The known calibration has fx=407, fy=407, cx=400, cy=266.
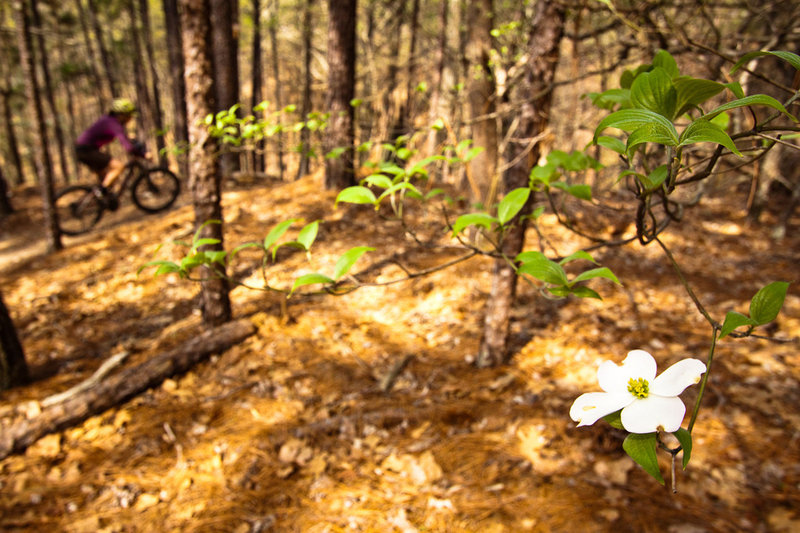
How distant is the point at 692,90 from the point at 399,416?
2.31 meters

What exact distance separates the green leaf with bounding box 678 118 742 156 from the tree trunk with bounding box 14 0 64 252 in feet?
Answer: 23.4

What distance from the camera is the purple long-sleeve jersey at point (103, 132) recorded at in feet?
19.2

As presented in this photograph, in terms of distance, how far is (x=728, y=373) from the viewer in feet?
8.71

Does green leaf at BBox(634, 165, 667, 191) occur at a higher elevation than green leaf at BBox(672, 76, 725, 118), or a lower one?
lower

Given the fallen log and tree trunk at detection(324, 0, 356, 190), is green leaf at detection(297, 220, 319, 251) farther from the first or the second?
tree trunk at detection(324, 0, 356, 190)

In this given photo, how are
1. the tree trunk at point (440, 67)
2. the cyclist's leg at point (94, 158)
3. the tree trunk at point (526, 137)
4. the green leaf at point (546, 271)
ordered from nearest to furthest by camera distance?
1. the green leaf at point (546, 271)
2. the tree trunk at point (526, 137)
3. the cyclist's leg at point (94, 158)
4. the tree trunk at point (440, 67)

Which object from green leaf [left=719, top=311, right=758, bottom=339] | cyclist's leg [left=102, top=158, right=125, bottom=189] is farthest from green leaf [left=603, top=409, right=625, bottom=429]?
cyclist's leg [left=102, top=158, right=125, bottom=189]

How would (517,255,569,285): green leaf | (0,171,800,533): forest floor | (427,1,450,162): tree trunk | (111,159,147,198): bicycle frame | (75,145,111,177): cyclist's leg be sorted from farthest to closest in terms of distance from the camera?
(427,1,450,162): tree trunk
(111,159,147,198): bicycle frame
(75,145,111,177): cyclist's leg
(0,171,800,533): forest floor
(517,255,569,285): green leaf

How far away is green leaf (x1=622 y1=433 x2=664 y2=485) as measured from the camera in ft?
1.44

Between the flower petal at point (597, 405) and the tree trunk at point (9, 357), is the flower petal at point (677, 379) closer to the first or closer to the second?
the flower petal at point (597, 405)

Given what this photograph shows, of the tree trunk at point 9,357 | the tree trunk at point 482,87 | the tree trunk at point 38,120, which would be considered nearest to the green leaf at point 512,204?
the tree trunk at point 482,87

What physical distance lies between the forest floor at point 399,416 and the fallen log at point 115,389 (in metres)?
0.06

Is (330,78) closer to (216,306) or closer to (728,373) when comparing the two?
(216,306)

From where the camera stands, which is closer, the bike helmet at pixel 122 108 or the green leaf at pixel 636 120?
the green leaf at pixel 636 120
